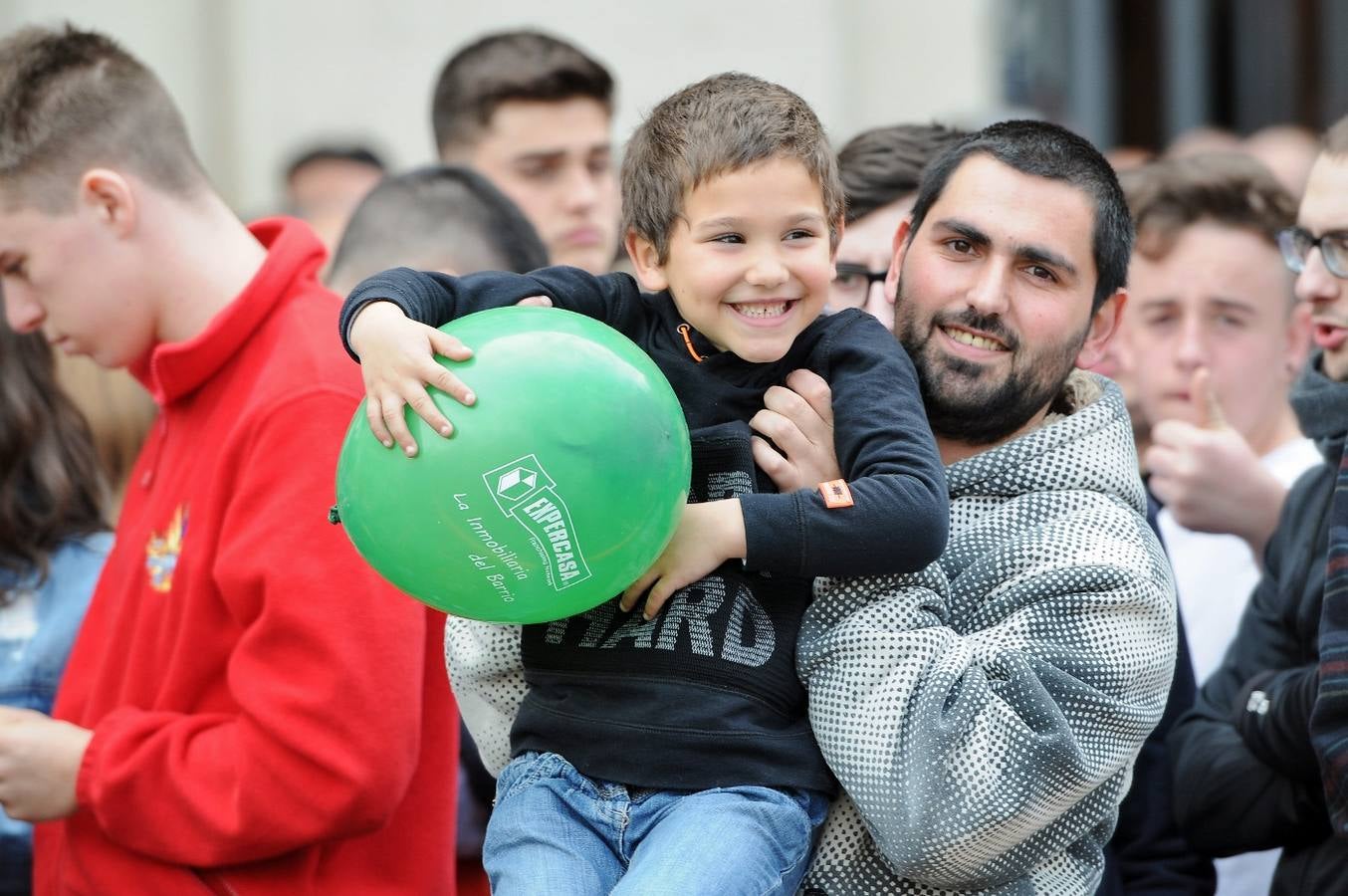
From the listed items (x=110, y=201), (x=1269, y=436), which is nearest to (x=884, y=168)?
(x=1269, y=436)

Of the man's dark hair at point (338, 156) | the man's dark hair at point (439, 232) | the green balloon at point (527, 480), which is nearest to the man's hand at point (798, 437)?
the green balloon at point (527, 480)

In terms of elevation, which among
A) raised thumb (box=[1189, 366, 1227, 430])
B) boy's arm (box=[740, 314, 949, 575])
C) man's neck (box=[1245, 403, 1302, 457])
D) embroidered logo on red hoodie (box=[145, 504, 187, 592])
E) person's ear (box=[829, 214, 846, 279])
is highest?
person's ear (box=[829, 214, 846, 279])

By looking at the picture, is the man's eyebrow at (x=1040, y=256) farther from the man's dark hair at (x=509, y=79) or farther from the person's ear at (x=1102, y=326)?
the man's dark hair at (x=509, y=79)

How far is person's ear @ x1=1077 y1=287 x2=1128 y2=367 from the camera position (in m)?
2.99

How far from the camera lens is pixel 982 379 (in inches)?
112

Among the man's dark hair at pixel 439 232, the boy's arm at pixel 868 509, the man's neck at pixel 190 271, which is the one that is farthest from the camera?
the man's dark hair at pixel 439 232

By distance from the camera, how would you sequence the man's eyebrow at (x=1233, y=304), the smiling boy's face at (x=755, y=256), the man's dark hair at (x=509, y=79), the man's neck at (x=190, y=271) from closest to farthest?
the smiling boy's face at (x=755, y=256) < the man's neck at (x=190, y=271) < the man's eyebrow at (x=1233, y=304) < the man's dark hair at (x=509, y=79)

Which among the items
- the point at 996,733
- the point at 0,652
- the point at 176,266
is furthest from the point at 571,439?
the point at 0,652

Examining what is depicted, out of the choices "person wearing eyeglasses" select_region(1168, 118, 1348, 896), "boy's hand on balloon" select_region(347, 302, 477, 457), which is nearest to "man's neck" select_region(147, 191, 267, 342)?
"boy's hand on balloon" select_region(347, 302, 477, 457)

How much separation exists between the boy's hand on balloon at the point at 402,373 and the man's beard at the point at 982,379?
872mm

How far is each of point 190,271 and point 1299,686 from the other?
7.14 ft

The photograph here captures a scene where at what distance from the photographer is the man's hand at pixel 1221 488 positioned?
3.71m

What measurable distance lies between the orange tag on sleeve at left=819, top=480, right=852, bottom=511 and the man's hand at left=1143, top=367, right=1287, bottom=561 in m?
1.51

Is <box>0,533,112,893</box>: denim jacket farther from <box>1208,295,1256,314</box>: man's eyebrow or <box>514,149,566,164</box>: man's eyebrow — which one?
<box>1208,295,1256,314</box>: man's eyebrow
